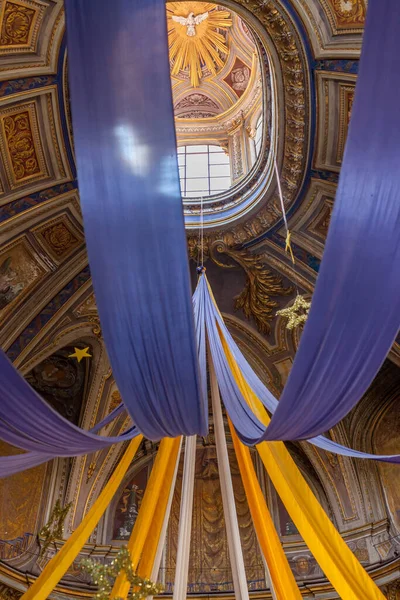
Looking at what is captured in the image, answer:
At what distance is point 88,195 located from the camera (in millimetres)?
3135

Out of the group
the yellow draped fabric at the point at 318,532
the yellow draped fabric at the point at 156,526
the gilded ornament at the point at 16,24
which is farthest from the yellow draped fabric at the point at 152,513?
the gilded ornament at the point at 16,24

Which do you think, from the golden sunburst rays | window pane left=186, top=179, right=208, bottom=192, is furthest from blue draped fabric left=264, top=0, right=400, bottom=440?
the golden sunburst rays

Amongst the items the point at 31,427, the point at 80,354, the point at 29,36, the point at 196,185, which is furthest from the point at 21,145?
the point at 31,427

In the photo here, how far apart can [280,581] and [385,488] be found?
5608 mm

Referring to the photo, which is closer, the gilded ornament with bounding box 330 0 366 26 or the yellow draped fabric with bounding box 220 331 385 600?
the yellow draped fabric with bounding box 220 331 385 600

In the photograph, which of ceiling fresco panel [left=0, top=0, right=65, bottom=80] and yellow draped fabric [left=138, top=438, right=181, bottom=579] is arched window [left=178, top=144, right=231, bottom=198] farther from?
yellow draped fabric [left=138, top=438, right=181, bottom=579]

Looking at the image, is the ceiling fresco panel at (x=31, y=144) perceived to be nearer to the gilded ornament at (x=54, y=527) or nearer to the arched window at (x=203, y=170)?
the arched window at (x=203, y=170)

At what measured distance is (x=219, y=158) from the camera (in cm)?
1157

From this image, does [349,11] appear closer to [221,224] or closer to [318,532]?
[221,224]

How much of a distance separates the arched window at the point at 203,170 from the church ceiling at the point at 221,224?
560mm

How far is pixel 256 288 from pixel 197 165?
3.25 m

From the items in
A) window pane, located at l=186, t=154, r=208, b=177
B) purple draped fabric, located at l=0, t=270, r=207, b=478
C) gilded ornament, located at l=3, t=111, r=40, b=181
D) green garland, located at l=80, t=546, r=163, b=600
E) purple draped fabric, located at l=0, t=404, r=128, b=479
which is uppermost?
window pane, located at l=186, t=154, r=208, b=177

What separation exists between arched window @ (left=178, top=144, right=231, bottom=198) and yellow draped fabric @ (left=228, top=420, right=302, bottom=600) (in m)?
6.97

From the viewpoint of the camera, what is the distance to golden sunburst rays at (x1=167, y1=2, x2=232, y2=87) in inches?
431
